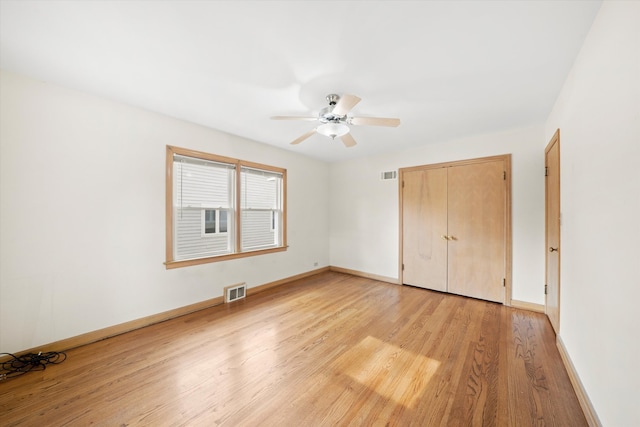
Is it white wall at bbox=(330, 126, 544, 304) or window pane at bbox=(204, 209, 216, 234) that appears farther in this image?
window pane at bbox=(204, 209, 216, 234)

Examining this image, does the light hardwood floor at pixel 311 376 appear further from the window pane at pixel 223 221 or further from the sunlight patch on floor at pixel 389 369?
the window pane at pixel 223 221

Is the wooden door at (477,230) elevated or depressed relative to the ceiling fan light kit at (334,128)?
depressed

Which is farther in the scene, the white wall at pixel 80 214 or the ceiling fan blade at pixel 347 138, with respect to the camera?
the ceiling fan blade at pixel 347 138

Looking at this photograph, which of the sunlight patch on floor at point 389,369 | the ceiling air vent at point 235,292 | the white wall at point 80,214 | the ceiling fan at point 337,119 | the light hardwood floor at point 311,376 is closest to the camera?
the light hardwood floor at point 311,376

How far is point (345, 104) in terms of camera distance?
1.91 metres

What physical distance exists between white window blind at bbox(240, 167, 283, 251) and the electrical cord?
2.14 metres

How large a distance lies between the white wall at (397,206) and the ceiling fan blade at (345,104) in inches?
98.8

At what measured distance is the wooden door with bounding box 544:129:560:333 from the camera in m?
2.29

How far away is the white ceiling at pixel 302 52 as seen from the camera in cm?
137

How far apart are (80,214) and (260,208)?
2162 millimetres

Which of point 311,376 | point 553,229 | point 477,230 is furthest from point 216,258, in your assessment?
point 553,229

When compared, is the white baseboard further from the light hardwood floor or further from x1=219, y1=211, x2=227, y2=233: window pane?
x1=219, y1=211, x2=227, y2=233: window pane

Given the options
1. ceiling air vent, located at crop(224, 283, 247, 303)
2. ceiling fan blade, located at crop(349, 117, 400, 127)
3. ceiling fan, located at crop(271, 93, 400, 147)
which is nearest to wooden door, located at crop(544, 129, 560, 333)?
ceiling fan blade, located at crop(349, 117, 400, 127)

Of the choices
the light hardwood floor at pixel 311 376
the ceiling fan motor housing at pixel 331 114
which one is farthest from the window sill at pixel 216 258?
the ceiling fan motor housing at pixel 331 114
